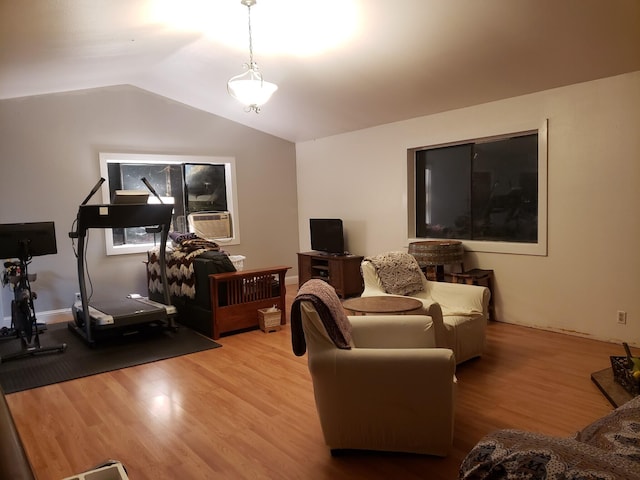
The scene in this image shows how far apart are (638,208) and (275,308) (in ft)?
11.7

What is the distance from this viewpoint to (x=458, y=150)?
532 centimetres

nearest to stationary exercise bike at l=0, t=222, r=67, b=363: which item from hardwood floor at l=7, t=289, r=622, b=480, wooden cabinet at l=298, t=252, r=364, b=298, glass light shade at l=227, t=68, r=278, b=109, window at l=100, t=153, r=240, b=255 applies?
hardwood floor at l=7, t=289, r=622, b=480

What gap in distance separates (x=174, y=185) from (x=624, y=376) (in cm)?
579

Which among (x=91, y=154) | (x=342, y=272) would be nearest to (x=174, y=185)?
(x=91, y=154)

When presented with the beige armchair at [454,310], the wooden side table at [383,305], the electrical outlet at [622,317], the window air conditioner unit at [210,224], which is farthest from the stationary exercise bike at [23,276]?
the electrical outlet at [622,317]

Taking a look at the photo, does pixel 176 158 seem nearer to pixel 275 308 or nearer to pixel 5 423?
pixel 275 308

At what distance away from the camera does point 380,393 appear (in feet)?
7.59

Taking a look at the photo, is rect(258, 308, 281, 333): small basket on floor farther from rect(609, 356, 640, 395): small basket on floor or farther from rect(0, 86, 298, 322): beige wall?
rect(609, 356, 640, 395): small basket on floor

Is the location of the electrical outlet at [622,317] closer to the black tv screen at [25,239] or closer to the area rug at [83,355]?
the area rug at [83,355]

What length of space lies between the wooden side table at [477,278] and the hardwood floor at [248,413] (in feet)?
2.45

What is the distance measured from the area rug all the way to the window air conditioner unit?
2.03 m

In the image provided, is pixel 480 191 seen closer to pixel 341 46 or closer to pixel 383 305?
pixel 341 46

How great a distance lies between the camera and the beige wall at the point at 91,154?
17.6 ft

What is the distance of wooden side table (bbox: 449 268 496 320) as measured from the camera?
4668mm
